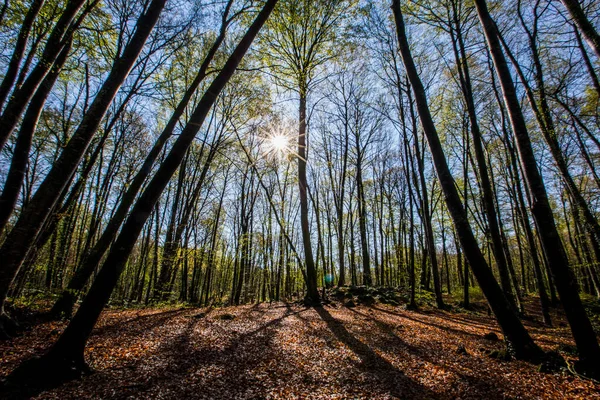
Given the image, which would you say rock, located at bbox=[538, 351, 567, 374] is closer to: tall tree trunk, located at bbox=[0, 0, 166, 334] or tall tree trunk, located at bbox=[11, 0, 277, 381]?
tall tree trunk, located at bbox=[11, 0, 277, 381]

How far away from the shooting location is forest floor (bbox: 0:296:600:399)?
3.14 meters

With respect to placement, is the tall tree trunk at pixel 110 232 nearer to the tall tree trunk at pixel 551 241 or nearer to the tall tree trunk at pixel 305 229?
the tall tree trunk at pixel 305 229

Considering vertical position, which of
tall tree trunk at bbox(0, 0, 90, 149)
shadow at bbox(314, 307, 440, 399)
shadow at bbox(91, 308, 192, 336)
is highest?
tall tree trunk at bbox(0, 0, 90, 149)

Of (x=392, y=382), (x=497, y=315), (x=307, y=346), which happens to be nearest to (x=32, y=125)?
(x=307, y=346)

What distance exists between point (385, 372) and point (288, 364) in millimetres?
1618

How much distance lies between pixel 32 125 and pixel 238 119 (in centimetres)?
1074

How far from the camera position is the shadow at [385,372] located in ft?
10.7

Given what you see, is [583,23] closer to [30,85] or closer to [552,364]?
[552,364]

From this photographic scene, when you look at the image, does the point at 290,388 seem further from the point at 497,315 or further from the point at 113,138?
the point at 113,138

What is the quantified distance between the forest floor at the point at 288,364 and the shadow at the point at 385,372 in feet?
0.05

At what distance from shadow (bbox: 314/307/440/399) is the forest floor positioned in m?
0.02

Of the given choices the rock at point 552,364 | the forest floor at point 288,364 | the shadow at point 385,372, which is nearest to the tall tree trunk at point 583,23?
the rock at point 552,364

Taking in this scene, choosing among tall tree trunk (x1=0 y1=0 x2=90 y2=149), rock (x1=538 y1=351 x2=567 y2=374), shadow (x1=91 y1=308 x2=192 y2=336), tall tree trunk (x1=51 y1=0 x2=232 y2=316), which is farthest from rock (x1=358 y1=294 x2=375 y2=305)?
tall tree trunk (x1=0 y1=0 x2=90 y2=149)

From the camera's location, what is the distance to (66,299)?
6004 mm
